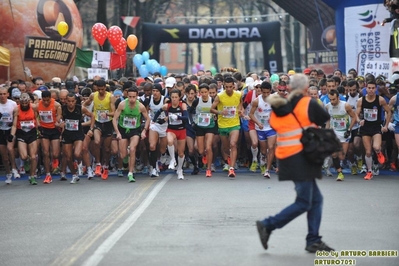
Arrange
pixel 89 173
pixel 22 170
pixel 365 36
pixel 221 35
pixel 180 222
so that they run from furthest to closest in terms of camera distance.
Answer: pixel 221 35 → pixel 365 36 → pixel 22 170 → pixel 89 173 → pixel 180 222

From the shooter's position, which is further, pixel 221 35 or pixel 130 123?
pixel 221 35

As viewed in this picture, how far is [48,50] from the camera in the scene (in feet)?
102

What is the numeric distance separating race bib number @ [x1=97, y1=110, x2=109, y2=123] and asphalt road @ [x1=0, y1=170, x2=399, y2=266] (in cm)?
131

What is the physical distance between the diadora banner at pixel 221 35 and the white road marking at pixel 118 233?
81.3 ft

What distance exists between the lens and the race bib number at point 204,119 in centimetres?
1909

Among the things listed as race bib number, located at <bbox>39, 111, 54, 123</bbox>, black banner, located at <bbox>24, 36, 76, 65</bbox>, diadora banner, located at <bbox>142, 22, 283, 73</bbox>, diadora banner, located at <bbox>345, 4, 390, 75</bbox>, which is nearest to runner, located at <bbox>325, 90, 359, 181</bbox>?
race bib number, located at <bbox>39, 111, 54, 123</bbox>

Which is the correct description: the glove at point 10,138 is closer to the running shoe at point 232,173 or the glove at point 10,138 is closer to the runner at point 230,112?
the runner at point 230,112

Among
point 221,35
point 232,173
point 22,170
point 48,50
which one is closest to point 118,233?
point 232,173

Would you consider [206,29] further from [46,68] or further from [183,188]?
[183,188]

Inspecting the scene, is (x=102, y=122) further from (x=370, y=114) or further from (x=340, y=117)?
(x=370, y=114)

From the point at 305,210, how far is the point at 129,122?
9.18 m

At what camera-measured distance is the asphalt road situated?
31.3 feet

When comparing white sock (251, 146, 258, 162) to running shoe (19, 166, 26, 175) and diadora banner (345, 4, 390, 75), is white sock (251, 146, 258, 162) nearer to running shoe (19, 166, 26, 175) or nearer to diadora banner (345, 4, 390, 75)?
running shoe (19, 166, 26, 175)

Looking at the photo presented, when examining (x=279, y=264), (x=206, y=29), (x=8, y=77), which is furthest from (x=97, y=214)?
(x=206, y=29)
